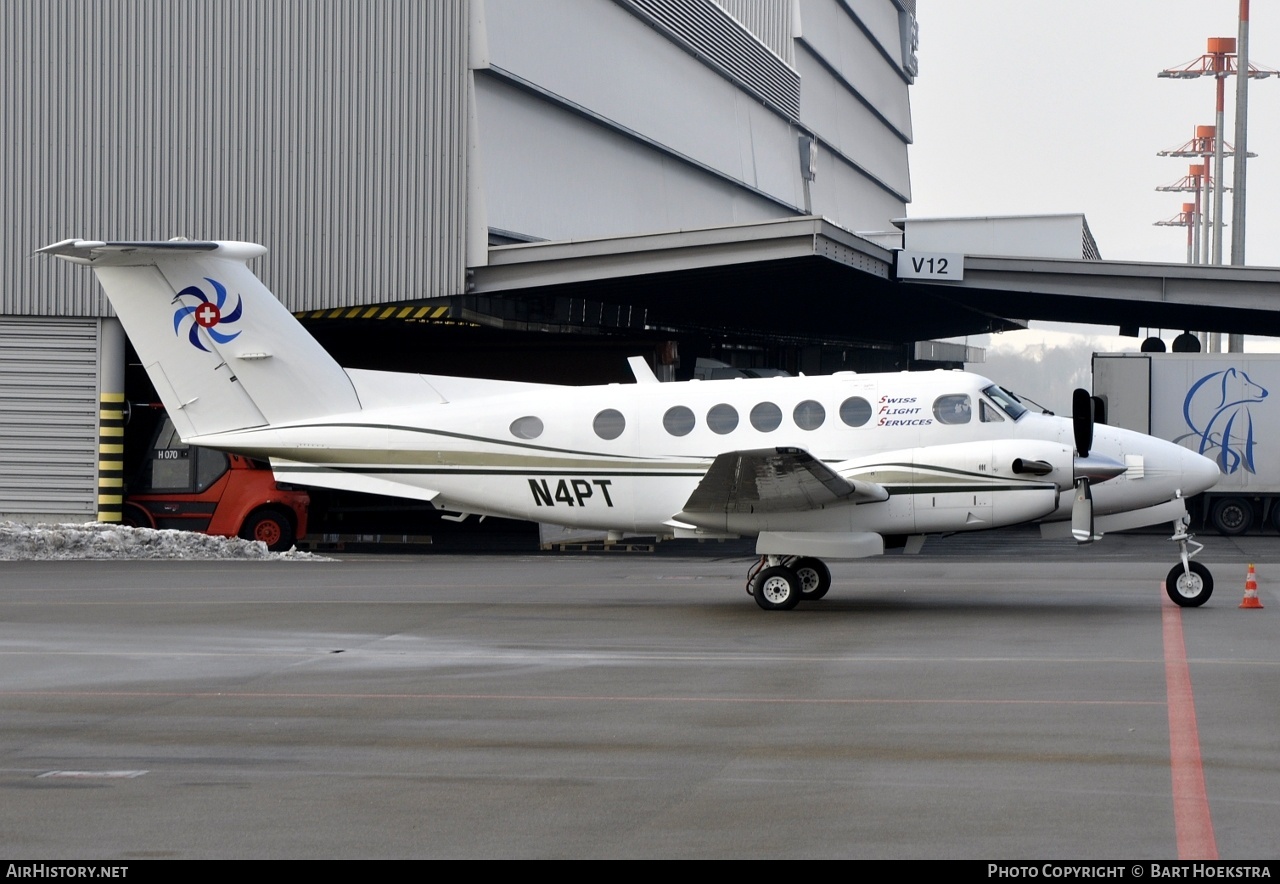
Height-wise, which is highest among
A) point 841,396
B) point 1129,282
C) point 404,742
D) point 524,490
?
point 1129,282

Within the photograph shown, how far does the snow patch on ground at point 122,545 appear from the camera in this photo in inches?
965

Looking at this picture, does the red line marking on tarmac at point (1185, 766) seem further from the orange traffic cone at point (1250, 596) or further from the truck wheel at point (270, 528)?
the truck wheel at point (270, 528)

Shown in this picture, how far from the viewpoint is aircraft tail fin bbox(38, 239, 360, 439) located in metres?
18.2

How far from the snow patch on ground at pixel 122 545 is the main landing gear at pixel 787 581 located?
10.6 m

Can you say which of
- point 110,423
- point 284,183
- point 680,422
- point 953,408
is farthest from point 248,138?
point 953,408

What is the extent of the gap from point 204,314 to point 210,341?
39cm

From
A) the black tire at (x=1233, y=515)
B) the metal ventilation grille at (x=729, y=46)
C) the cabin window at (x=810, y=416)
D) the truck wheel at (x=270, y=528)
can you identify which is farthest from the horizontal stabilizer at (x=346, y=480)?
the metal ventilation grille at (x=729, y=46)

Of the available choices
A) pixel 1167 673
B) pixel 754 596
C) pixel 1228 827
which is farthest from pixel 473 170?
pixel 1228 827

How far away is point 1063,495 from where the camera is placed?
643 inches

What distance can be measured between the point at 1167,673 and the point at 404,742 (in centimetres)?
649

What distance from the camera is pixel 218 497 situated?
85.1 feet

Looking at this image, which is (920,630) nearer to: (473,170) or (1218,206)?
(473,170)

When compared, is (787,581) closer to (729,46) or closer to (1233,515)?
(1233,515)

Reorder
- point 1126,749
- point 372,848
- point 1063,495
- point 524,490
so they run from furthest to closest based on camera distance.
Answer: point 524,490 < point 1063,495 < point 1126,749 < point 372,848
